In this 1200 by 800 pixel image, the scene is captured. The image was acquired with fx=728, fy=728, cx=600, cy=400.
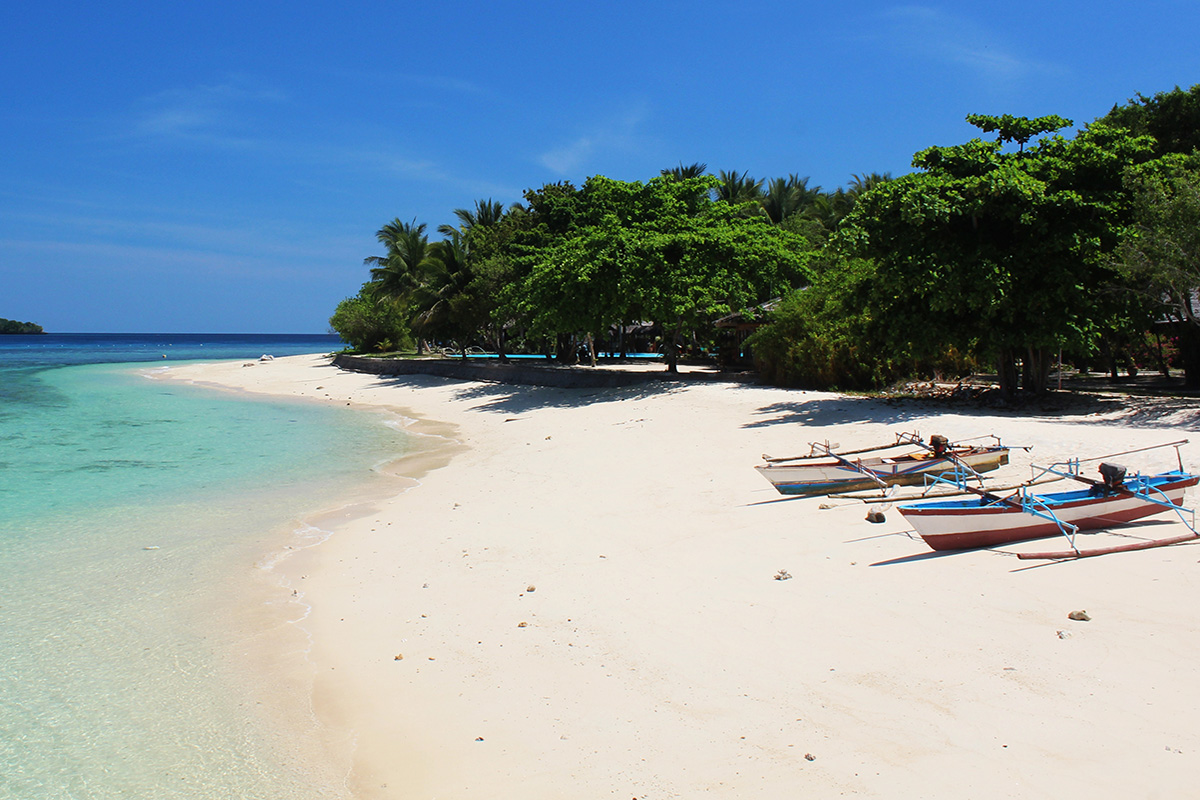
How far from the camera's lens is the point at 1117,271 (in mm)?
12891

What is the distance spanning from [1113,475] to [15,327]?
682 ft

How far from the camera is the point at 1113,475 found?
22.0ft

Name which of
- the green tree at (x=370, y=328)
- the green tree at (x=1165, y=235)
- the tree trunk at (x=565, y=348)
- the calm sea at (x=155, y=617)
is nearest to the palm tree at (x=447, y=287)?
the tree trunk at (x=565, y=348)

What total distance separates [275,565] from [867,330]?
12357mm

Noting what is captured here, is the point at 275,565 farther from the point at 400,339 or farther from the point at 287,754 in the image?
the point at 400,339

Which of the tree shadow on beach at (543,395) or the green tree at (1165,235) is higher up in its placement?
the green tree at (1165,235)

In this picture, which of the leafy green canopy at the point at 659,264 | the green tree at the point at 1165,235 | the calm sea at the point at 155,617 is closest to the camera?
the calm sea at the point at 155,617

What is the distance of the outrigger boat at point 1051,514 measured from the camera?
6336 mm

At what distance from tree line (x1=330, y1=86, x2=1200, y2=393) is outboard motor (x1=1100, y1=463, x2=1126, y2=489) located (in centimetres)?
698

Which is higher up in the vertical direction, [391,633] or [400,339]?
[400,339]

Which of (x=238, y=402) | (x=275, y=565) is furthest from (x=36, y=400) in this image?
(x=275, y=565)

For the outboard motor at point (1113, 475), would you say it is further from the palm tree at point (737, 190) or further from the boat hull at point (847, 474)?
the palm tree at point (737, 190)

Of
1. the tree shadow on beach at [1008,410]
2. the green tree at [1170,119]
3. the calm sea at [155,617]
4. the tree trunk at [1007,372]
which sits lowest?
the calm sea at [155,617]

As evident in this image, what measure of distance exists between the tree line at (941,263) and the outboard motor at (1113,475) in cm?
698
